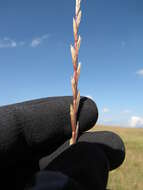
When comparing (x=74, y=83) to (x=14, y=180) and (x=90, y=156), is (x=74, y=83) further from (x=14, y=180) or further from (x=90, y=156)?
(x=14, y=180)

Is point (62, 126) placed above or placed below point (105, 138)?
above

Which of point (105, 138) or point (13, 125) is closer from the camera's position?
point (13, 125)

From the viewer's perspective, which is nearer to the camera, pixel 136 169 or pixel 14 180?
pixel 14 180

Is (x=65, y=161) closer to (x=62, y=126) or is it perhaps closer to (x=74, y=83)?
(x=62, y=126)

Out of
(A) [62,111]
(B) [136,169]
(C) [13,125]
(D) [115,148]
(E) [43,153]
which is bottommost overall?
(B) [136,169]

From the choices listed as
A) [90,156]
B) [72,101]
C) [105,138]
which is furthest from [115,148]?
[90,156]

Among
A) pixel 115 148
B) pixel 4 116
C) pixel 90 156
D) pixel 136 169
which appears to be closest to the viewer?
pixel 4 116

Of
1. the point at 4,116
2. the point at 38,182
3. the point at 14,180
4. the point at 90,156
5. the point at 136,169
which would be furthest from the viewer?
the point at 136,169

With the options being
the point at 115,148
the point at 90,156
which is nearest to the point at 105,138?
the point at 115,148

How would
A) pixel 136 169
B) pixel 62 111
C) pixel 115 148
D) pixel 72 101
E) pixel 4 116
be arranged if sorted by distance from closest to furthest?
pixel 4 116 < pixel 62 111 < pixel 72 101 < pixel 115 148 < pixel 136 169
